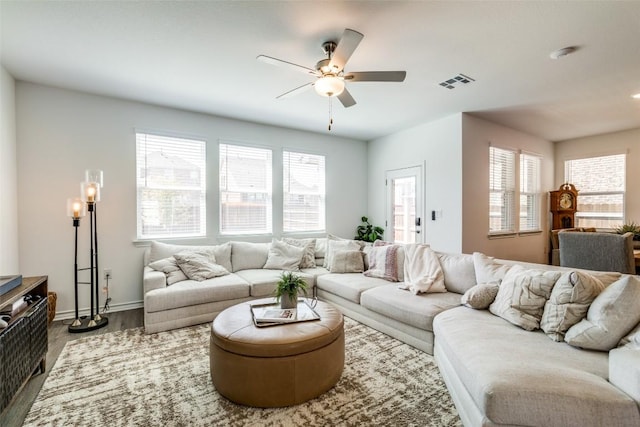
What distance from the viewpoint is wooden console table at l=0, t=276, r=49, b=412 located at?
5.74 ft

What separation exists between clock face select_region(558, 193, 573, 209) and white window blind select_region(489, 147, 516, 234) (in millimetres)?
1321

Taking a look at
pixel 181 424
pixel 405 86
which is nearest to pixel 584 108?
pixel 405 86

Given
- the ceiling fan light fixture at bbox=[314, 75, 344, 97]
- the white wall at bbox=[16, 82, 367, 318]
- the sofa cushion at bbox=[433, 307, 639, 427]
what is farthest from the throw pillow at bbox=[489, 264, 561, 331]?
the white wall at bbox=[16, 82, 367, 318]

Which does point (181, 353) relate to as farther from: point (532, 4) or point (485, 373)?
point (532, 4)

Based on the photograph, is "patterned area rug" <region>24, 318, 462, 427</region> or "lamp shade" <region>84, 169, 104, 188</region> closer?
"patterned area rug" <region>24, 318, 462, 427</region>

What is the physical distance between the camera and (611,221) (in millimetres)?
5738

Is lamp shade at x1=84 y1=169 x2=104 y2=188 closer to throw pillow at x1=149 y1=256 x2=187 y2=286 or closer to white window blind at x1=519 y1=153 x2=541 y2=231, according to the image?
throw pillow at x1=149 y1=256 x2=187 y2=286

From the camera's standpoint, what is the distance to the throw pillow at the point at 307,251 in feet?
14.8

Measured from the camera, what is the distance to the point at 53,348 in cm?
279

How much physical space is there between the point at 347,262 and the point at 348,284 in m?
0.60

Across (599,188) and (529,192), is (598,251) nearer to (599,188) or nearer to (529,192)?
(529,192)

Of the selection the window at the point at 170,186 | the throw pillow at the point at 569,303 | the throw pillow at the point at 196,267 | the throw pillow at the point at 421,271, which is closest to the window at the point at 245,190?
the window at the point at 170,186

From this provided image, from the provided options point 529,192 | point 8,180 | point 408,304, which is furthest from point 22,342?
point 529,192

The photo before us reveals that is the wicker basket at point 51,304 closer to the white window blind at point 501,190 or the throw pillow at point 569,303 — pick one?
the throw pillow at point 569,303
